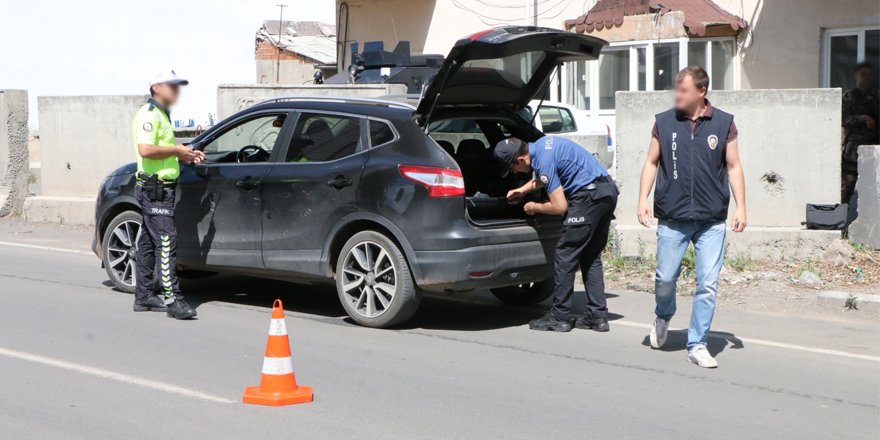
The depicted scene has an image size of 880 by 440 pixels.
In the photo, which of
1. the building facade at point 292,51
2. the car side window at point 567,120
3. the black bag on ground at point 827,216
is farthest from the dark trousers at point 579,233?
the building facade at point 292,51

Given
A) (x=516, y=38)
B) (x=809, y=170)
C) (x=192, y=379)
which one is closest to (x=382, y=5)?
(x=809, y=170)

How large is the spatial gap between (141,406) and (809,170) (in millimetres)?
7514

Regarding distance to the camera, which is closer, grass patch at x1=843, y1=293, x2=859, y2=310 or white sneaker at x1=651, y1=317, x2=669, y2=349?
white sneaker at x1=651, y1=317, x2=669, y2=349

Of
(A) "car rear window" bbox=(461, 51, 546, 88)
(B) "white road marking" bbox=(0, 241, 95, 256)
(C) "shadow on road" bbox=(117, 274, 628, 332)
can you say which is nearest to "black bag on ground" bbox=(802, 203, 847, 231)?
(C) "shadow on road" bbox=(117, 274, 628, 332)

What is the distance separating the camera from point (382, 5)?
24.4 metres

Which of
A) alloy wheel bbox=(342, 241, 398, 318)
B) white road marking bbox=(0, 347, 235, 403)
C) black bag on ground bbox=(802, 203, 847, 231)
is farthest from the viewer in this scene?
black bag on ground bbox=(802, 203, 847, 231)

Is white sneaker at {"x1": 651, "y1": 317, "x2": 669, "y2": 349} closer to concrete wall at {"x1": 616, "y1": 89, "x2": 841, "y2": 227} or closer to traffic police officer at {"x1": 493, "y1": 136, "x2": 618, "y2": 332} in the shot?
traffic police officer at {"x1": 493, "y1": 136, "x2": 618, "y2": 332}

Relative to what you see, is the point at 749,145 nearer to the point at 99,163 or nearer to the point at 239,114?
the point at 239,114

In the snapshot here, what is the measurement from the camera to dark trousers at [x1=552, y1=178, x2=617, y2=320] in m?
7.87

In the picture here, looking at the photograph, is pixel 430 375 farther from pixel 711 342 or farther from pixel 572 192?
pixel 711 342

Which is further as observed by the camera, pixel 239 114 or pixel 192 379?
pixel 239 114

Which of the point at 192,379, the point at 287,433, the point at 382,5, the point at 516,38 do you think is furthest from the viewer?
the point at 382,5

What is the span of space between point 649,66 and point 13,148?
10.7m

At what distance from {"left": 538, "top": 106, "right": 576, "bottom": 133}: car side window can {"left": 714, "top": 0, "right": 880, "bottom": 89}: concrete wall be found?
3.78 m
